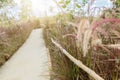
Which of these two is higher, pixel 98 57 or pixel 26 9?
pixel 98 57

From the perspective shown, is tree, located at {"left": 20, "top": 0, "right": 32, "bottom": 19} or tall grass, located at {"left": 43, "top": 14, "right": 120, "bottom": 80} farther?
tree, located at {"left": 20, "top": 0, "right": 32, "bottom": 19}

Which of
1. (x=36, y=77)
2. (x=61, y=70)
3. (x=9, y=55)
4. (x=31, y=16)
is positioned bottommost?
(x=31, y=16)

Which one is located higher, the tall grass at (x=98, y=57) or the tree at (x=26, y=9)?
the tall grass at (x=98, y=57)

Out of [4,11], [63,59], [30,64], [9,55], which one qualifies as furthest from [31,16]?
[63,59]

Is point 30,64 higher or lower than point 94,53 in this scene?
lower

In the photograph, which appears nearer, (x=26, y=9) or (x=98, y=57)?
(x=98, y=57)

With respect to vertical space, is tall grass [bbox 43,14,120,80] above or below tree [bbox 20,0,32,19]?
above

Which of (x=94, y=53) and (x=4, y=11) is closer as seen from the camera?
(x=94, y=53)

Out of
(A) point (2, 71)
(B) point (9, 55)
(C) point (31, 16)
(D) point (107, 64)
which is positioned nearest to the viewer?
(D) point (107, 64)

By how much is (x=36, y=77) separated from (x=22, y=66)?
161 cm

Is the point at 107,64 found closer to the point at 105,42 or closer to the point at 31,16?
the point at 105,42

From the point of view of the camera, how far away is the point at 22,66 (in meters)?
7.12

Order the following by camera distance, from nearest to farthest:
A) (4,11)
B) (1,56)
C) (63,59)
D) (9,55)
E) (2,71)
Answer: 1. (63,59)
2. (2,71)
3. (1,56)
4. (9,55)
5. (4,11)

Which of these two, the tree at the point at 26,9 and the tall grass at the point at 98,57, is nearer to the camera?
the tall grass at the point at 98,57
